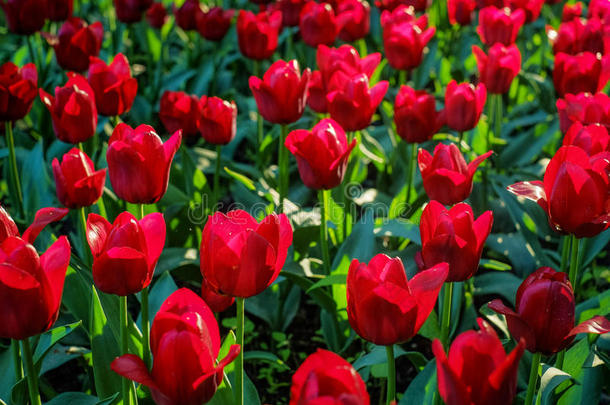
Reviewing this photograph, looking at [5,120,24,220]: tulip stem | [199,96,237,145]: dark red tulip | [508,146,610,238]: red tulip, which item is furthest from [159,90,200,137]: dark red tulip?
[508,146,610,238]: red tulip

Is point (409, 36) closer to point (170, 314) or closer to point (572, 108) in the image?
point (572, 108)

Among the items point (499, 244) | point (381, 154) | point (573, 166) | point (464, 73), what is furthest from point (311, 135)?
point (464, 73)

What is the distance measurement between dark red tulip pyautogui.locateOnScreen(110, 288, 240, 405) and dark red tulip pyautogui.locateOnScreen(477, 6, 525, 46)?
2.41m

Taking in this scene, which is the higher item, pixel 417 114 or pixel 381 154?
pixel 417 114

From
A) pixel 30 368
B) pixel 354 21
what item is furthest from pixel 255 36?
pixel 30 368

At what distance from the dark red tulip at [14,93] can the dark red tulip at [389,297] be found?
1.41 meters

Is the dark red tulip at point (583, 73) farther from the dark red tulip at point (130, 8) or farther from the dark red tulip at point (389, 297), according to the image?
the dark red tulip at point (130, 8)

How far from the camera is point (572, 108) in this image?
2023mm

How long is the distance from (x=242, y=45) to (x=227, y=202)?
2.48 ft

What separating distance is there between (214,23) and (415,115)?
1.64 meters

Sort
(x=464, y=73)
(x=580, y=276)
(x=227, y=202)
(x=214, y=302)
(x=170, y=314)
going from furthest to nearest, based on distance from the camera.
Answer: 1. (x=464, y=73)
2. (x=227, y=202)
3. (x=580, y=276)
4. (x=214, y=302)
5. (x=170, y=314)

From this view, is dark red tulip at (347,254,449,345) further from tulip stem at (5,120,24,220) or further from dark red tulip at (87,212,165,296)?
tulip stem at (5,120,24,220)

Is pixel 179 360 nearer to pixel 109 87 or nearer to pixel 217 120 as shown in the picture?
pixel 217 120

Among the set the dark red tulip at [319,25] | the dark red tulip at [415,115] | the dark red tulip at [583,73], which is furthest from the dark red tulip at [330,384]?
the dark red tulip at [319,25]
